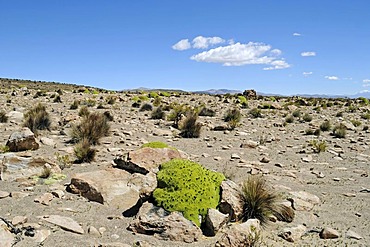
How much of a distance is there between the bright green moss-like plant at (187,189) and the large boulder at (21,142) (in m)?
5.55

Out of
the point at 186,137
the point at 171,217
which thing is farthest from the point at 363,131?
the point at 171,217

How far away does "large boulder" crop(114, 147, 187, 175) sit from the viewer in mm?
8242

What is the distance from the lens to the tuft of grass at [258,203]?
6.47 metres

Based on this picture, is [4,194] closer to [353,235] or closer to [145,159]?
[145,159]

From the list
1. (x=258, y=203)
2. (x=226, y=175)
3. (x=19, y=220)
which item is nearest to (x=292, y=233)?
(x=258, y=203)

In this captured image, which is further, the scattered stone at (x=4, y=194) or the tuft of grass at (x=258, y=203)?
the scattered stone at (x=4, y=194)

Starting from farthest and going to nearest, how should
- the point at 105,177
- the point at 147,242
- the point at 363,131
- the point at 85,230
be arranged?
the point at 363,131
the point at 105,177
the point at 85,230
the point at 147,242

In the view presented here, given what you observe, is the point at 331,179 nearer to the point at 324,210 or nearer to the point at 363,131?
the point at 324,210

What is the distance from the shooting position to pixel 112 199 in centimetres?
701

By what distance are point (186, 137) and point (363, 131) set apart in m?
10.9

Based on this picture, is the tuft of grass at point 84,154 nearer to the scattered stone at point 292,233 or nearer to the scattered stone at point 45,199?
the scattered stone at point 45,199

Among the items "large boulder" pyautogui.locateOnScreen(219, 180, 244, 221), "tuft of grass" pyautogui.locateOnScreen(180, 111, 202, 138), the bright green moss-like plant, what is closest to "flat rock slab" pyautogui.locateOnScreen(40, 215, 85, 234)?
the bright green moss-like plant

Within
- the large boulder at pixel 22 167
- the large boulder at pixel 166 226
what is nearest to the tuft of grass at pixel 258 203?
the large boulder at pixel 166 226

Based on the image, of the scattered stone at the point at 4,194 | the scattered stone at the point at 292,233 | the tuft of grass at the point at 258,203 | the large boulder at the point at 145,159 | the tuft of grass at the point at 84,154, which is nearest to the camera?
the scattered stone at the point at 292,233
